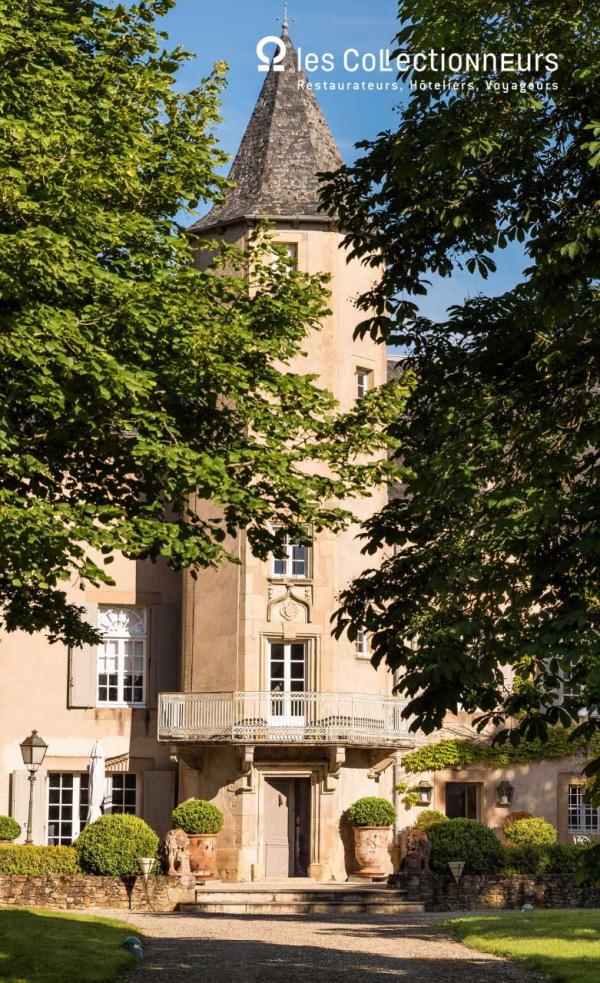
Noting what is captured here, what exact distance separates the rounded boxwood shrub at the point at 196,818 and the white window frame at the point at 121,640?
11.9 feet

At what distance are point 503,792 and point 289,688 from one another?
5.22 m

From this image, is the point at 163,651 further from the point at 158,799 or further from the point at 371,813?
the point at 371,813

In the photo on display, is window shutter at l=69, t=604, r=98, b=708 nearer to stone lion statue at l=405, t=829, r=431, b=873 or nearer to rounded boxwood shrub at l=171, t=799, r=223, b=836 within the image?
rounded boxwood shrub at l=171, t=799, r=223, b=836

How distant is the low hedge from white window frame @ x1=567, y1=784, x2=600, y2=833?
1225cm

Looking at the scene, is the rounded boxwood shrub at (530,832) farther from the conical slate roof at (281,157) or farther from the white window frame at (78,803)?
the conical slate roof at (281,157)

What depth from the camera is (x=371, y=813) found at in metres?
30.2

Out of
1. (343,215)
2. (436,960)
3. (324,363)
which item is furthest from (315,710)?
(343,215)

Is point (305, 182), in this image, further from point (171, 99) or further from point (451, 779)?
point (171, 99)

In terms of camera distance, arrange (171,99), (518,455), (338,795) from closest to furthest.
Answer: (518,455) → (171,99) → (338,795)

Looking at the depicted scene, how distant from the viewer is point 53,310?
13406mm

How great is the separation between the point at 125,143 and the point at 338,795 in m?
18.6

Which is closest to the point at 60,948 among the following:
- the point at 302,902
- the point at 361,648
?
the point at 302,902

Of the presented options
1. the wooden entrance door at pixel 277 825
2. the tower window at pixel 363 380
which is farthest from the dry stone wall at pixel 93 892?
the tower window at pixel 363 380

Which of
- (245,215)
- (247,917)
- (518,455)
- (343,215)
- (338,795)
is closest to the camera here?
(518,455)
